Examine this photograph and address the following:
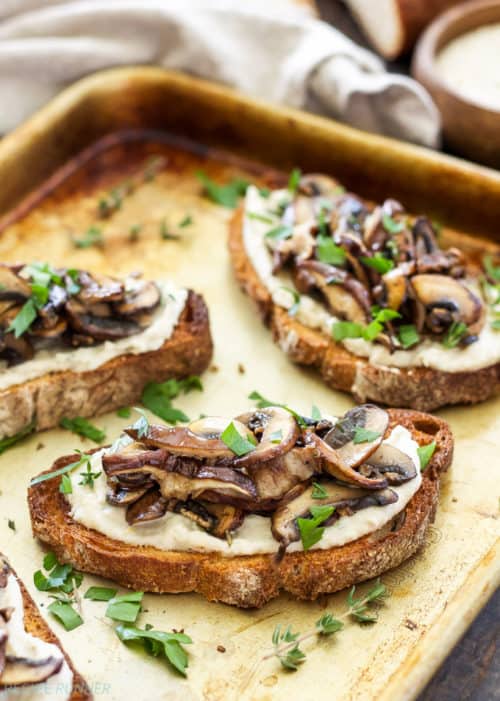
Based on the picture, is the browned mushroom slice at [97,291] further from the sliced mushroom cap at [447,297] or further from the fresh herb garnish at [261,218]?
the sliced mushroom cap at [447,297]

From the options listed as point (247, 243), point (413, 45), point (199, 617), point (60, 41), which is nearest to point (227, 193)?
point (247, 243)

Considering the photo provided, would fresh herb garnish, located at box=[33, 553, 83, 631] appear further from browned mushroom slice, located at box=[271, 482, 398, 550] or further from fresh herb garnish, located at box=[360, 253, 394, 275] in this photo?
fresh herb garnish, located at box=[360, 253, 394, 275]

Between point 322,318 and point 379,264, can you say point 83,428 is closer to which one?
point 322,318

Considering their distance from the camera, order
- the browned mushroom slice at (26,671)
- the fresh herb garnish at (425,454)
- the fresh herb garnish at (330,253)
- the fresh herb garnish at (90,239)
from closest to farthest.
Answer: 1. the browned mushroom slice at (26,671)
2. the fresh herb garnish at (425,454)
3. the fresh herb garnish at (330,253)
4. the fresh herb garnish at (90,239)

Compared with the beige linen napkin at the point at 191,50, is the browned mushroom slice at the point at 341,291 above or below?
below

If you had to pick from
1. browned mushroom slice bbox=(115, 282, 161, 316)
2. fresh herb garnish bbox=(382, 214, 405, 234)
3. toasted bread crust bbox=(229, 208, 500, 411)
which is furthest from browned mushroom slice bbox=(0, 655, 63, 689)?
fresh herb garnish bbox=(382, 214, 405, 234)

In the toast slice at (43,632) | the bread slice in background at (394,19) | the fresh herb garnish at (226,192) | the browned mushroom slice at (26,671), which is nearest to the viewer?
the browned mushroom slice at (26,671)

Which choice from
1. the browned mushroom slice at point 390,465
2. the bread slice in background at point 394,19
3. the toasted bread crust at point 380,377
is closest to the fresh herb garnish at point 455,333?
the toasted bread crust at point 380,377

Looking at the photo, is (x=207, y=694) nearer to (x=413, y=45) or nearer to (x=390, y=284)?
(x=390, y=284)
